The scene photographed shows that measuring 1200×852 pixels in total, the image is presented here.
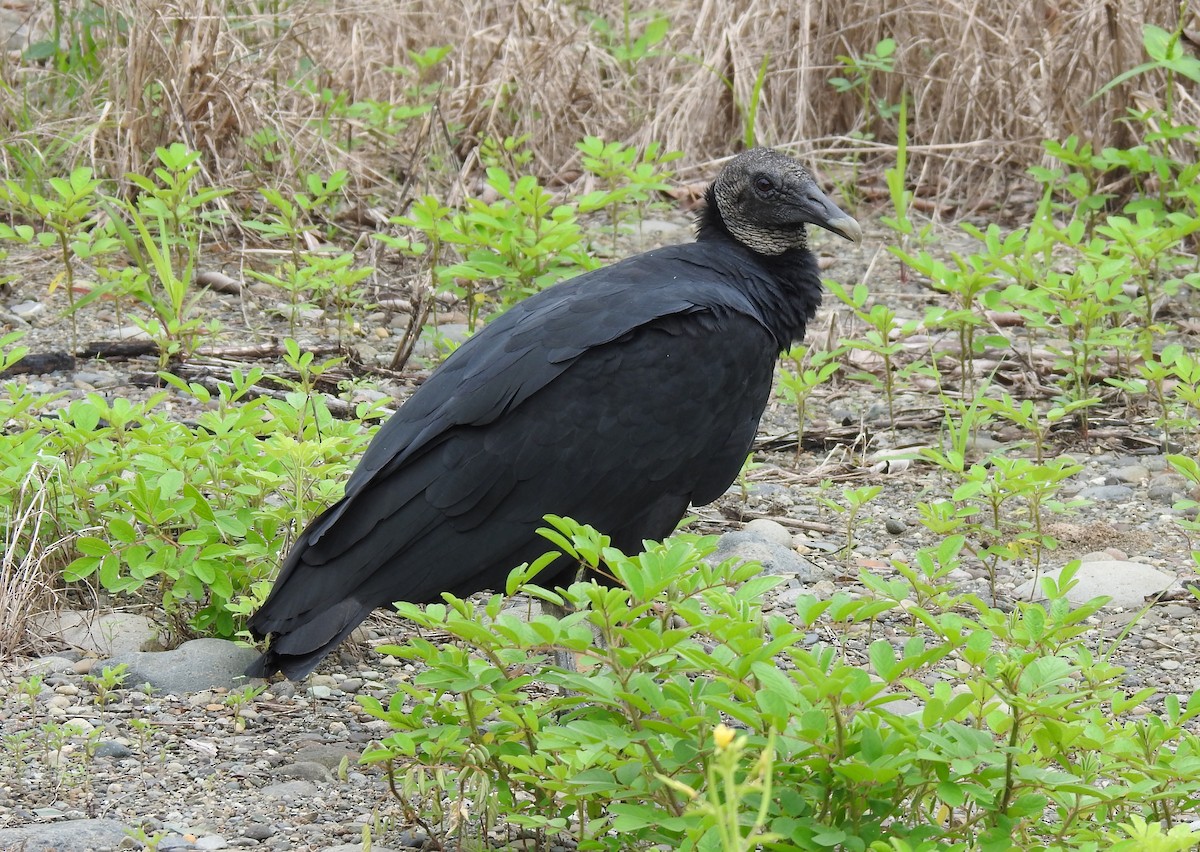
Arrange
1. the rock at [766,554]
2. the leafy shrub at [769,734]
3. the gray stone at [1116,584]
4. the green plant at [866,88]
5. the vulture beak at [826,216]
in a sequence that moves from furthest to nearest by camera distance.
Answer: the green plant at [866,88], the vulture beak at [826,216], the rock at [766,554], the gray stone at [1116,584], the leafy shrub at [769,734]

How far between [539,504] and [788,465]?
5.50ft

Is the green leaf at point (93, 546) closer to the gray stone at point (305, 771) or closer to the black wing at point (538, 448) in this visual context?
the black wing at point (538, 448)

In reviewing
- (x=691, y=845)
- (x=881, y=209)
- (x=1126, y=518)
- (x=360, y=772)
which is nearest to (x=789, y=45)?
(x=881, y=209)

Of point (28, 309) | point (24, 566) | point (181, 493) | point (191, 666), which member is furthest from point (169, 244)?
point (191, 666)

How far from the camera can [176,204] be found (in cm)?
529

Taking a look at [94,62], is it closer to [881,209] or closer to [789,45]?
[789,45]

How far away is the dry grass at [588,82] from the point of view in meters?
6.18

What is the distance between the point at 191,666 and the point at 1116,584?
235cm

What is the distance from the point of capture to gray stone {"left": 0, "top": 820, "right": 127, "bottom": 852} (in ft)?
8.00

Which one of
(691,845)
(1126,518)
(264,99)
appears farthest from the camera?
(264,99)

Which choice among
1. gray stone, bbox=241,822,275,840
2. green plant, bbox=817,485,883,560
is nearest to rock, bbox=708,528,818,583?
green plant, bbox=817,485,883,560

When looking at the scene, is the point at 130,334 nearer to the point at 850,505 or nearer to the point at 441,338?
the point at 441,338

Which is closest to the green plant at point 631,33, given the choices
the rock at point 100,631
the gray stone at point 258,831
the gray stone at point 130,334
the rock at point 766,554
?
the gray stone at point 130,334

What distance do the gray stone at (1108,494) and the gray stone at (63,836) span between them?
9.99ft
